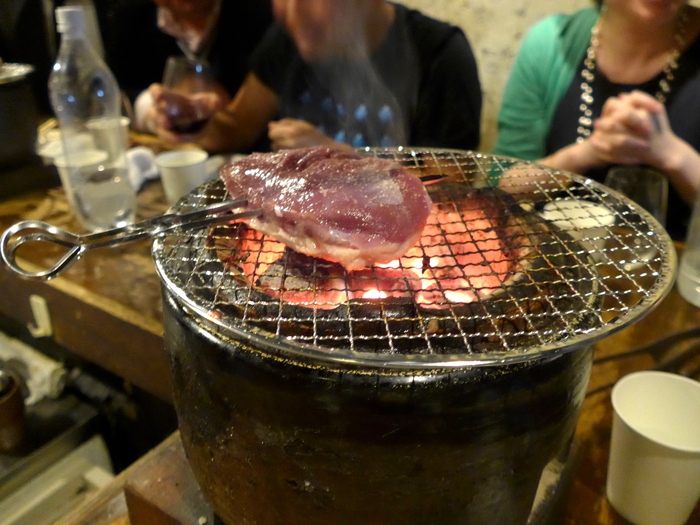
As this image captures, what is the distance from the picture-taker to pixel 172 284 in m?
0.95

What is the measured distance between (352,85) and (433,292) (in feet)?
6.59

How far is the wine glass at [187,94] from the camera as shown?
2607mm

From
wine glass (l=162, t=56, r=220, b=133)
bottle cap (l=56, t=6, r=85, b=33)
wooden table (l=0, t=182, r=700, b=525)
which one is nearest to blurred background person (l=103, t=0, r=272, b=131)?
wine glass (l=162, t=56, r=220, b=133)

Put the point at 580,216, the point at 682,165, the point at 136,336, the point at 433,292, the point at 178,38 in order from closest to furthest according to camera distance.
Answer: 1. the point at 433,292
2. the point at 580,216
3. the point at 136,336
4. the point at 682,165
5. the point at 178,38

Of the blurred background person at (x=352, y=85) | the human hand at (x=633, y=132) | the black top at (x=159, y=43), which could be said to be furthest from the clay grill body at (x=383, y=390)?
the black top at (x=159, y=43)

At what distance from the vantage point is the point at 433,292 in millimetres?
1050

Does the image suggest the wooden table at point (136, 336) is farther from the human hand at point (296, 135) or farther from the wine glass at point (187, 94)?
the human hand at point (296, 135)

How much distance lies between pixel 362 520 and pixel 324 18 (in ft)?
7.83

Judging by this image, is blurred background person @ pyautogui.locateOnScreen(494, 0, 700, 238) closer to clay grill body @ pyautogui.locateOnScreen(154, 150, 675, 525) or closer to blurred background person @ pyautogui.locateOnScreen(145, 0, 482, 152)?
blurred background person @ pyautogui.locateOnScreen(145, 0, 482, 152)

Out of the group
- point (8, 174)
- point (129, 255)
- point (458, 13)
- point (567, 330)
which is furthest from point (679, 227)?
point (8, 174)

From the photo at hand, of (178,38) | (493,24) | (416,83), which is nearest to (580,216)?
(416,83)

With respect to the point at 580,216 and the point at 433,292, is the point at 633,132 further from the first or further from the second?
the point at 433,292

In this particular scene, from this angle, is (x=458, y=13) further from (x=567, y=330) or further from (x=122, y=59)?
(x=567, y=330)

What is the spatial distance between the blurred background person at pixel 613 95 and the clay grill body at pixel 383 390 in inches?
53.4
